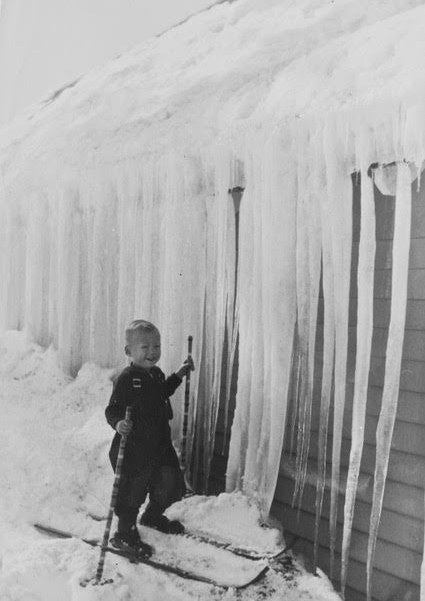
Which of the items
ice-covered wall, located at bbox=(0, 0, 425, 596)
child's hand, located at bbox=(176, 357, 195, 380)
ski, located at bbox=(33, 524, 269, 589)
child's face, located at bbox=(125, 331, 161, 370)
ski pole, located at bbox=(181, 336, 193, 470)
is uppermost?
ice-covered wall, located at bbox=(0, 0, 425, 596)

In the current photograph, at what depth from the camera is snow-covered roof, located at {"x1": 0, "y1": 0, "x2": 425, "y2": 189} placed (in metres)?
3.04

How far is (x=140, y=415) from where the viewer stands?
3369mm

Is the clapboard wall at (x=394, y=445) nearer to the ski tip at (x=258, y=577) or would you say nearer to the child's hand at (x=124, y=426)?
the ski tip at (x=258, y=577)

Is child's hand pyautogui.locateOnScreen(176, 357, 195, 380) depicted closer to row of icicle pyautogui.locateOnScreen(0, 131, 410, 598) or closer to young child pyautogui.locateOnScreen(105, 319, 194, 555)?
young child pyautogui.locateOnScreen(105, 319, 194, 555)

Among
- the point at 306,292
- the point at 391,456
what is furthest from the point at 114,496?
the point at 306,292

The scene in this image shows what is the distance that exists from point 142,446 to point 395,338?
1617mm

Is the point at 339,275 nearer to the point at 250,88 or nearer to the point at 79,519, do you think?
the point at 250,88

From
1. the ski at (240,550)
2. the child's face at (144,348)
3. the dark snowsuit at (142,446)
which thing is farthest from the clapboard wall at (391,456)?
the child's face at (144,348)

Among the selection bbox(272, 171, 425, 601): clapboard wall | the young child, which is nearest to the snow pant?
the young child

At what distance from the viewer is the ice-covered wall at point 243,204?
317 cm

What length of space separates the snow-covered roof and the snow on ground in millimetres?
2220

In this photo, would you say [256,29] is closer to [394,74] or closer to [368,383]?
[394,74]

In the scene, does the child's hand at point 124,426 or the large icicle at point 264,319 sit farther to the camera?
the large icicle at point 264,319

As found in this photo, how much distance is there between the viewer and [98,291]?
17.3 feet
